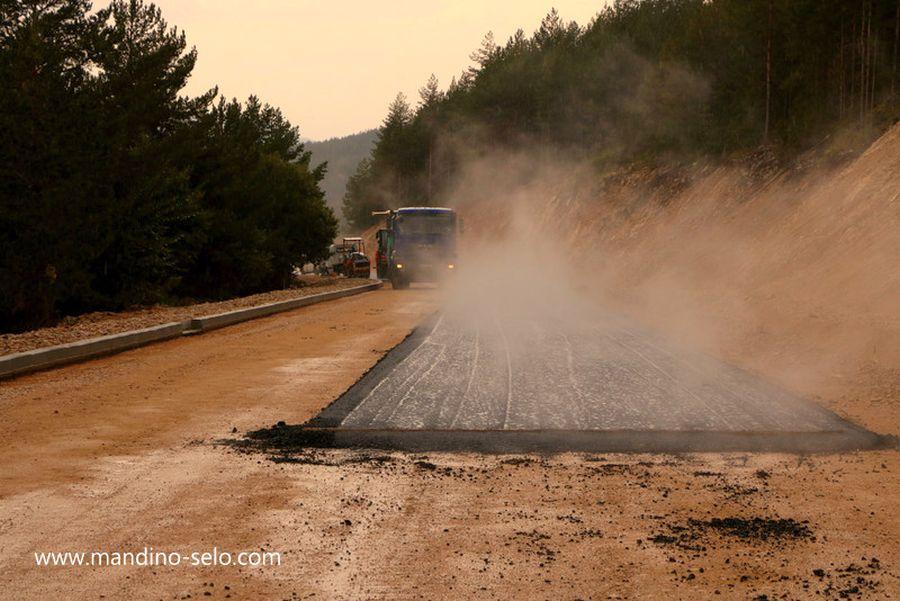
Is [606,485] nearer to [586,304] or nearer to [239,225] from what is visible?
[586,304]

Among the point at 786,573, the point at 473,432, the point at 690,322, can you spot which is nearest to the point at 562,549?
the point at 786,573

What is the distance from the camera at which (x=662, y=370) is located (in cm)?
1315

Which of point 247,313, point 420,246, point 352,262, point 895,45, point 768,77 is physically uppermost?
point 895,45

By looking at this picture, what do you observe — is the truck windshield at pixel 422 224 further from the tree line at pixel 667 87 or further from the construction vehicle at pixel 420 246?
the tree line at pixel 667 87

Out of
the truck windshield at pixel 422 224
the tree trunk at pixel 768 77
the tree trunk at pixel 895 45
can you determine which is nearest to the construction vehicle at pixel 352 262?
the truck windshield at pixel 422 224

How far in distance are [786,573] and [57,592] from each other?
3652 millimetres

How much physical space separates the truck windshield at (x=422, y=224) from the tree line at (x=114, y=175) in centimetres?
849

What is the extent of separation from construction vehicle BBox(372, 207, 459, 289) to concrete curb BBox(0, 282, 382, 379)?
15.7 meters

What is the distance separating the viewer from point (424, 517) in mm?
6008

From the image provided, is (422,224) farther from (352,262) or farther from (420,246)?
(352,262)

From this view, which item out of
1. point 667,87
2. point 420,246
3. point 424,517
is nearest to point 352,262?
point 667,87

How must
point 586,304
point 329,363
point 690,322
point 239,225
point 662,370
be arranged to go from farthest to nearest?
point 239,225 < point 586,304 < point 690,322 < point 329,363 < point 662,370

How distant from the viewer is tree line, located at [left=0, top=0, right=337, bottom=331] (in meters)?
27.3

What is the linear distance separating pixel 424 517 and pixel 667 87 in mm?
54934
